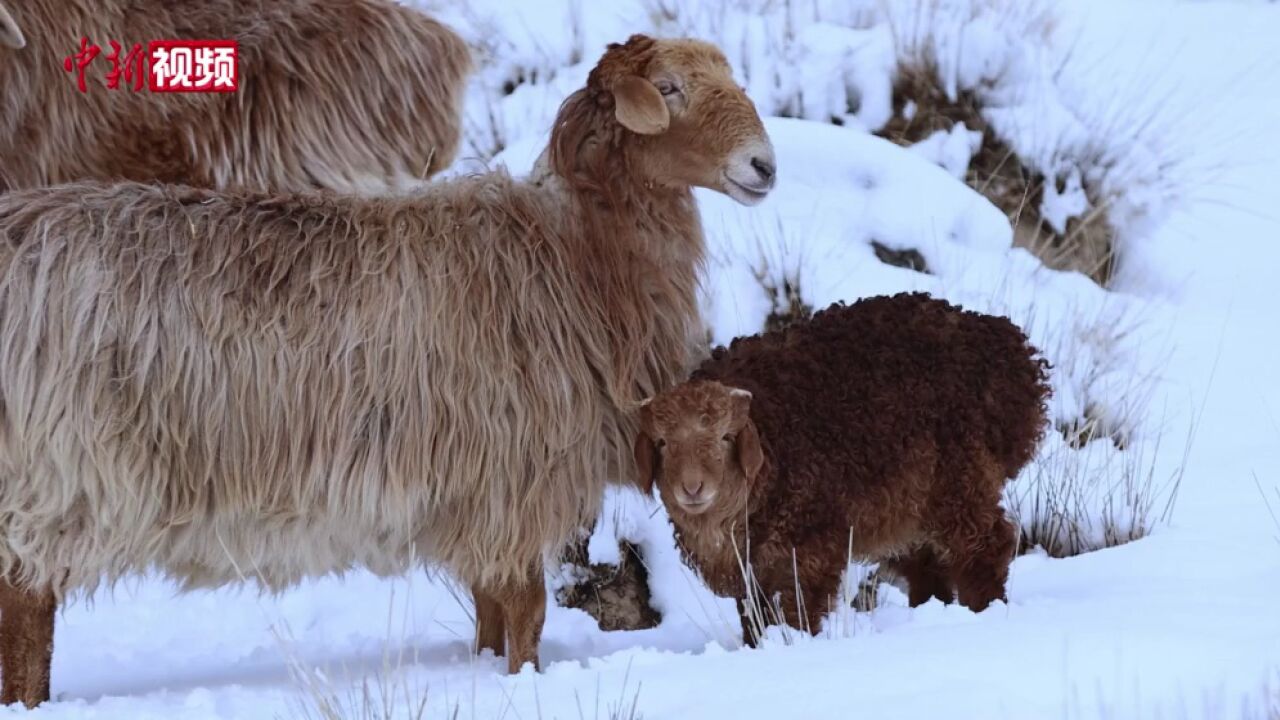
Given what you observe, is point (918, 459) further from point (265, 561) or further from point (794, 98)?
point (794, 98)

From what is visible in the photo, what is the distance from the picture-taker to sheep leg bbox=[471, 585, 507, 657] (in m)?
5.32

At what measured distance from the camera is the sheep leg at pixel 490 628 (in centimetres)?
532

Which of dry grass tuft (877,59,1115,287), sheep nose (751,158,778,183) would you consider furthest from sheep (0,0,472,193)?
dry grass tuft (877,59,1115,287)

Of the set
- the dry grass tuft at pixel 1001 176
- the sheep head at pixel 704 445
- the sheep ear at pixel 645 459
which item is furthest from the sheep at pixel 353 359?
the dry grass tuft at pixel 1001 176

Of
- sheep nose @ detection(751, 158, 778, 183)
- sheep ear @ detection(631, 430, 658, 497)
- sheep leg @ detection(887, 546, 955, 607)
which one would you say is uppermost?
sheep nose @ detection(751, 158, 778, 183)

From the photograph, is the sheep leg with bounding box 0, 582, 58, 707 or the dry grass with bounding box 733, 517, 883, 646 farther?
the sheep leg with bounding box 0, 582, 58, 707

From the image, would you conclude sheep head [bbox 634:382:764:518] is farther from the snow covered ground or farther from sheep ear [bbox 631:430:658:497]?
the snow covered ground

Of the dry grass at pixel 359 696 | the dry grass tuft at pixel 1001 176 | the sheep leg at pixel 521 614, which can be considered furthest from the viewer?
the dry grass tuft at pixel 1001 176

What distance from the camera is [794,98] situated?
9.02 metres

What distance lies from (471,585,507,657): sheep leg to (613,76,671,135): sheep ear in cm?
156

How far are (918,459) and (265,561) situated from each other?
1844 mm

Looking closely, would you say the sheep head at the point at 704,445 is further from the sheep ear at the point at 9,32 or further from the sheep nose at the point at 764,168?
the sheep ear at the point at 9,32

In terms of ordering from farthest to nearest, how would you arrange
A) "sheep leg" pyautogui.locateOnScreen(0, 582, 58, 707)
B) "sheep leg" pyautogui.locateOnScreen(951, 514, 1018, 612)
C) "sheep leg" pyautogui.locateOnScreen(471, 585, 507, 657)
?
1. "sheep leg" pyautogui.locateOnScreen(471, 585, 507, 657)
2. "sheep leg" pyautogui.locateOnScreen(951, 514, 1018, 612)
3. "sheep leg" pyautogui.locateOnScreen(0, 582, 58, 707)

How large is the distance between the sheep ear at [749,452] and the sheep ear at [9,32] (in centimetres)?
276
